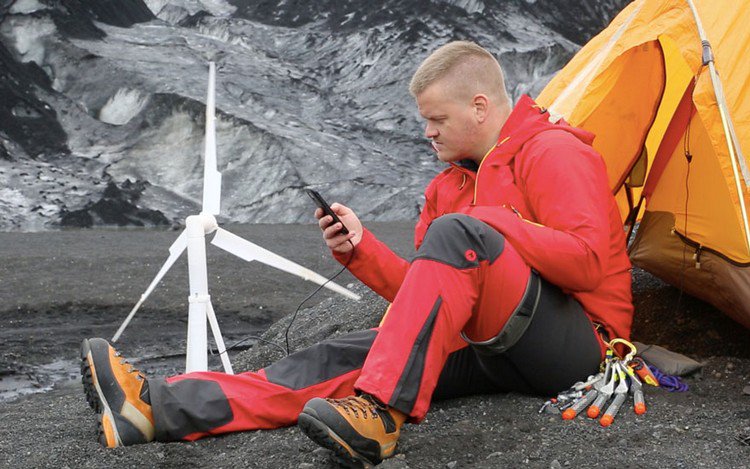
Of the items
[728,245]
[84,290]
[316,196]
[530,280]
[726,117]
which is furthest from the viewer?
[84,290]

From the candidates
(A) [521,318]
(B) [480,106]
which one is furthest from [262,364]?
(A) [521,318]

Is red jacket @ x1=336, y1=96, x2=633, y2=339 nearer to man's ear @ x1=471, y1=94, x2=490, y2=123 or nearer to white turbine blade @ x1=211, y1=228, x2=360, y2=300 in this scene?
man's ear @ x1=471, y1=94, x2=490, y2=123

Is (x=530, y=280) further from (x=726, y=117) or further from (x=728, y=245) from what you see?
(x=728, y=245)

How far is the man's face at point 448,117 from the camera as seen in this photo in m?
3.55

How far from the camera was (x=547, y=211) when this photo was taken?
10.8 ft

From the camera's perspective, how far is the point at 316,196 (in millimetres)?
3521

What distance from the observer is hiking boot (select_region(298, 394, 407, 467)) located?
9.13 feet

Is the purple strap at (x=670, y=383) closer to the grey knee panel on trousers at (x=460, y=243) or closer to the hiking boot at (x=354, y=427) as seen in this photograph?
the grey knee panel on trousers at (x=460, y=243)

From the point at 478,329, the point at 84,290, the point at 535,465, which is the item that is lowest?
the point at 84,290

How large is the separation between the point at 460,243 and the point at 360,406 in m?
0.62

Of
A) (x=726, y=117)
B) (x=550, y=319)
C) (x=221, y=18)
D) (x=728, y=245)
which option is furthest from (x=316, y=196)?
(x=221, y=18)

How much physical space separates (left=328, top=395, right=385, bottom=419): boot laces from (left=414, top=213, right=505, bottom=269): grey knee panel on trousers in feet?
1.61

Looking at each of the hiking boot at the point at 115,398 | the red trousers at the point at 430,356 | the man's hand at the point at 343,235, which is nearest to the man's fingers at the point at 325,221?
the man's hand at the point at 343,235

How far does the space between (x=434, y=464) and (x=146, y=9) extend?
22744mm
